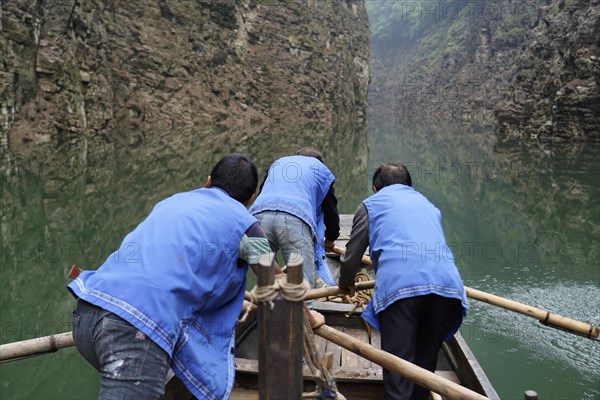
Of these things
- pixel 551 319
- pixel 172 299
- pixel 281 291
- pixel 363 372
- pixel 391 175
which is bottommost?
pixel 363 372

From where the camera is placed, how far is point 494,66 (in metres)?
64.0

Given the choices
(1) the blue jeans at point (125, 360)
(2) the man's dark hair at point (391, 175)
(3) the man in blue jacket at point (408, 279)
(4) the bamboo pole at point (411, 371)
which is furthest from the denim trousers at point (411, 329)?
(1) the blue jeans at point (125, 360)

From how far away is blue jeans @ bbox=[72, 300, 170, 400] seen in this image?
77.4 inches

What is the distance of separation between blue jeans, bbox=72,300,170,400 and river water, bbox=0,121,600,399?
2.99 m

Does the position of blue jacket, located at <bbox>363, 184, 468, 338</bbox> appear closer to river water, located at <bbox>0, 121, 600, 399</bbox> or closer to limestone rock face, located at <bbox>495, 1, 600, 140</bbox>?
river water, located at <bbox>0, 121, 600, 399</bbox>

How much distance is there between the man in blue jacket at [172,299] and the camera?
200cm

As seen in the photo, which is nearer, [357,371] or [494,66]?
[357,371]

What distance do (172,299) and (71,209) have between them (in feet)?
34.1

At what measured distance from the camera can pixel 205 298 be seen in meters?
2.26

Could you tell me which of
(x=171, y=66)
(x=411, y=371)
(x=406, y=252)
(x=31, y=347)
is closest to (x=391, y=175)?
(x=406, y=252)

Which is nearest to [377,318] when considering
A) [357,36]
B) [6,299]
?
[6,299]

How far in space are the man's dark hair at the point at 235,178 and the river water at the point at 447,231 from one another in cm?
313

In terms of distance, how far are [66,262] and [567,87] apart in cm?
2664

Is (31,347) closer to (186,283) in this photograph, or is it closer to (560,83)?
(186,283)
